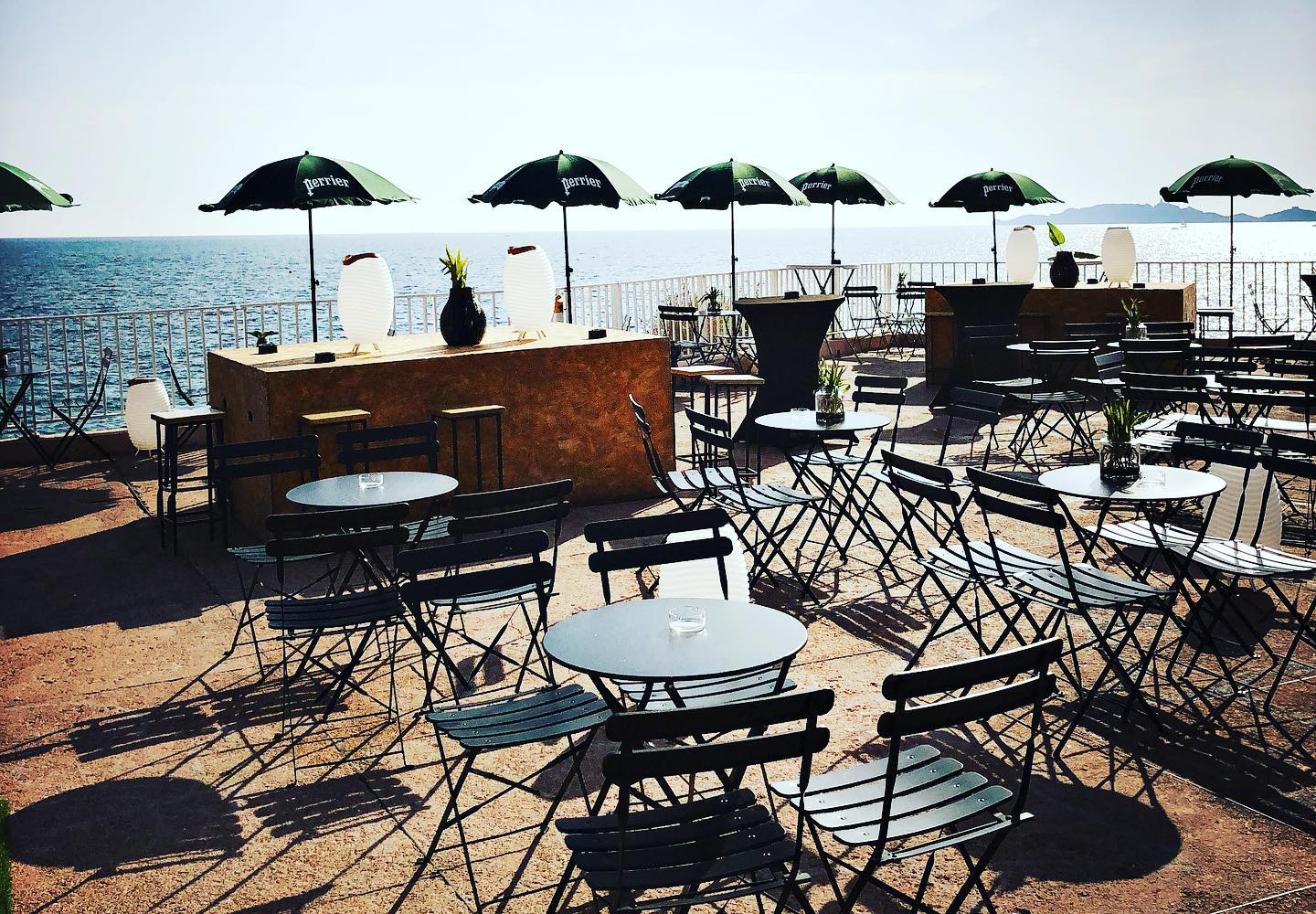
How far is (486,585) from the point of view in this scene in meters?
4.51

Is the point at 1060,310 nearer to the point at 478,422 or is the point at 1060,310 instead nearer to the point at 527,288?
the point at 527,288

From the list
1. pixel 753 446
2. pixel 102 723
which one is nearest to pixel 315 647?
pixel 102 723

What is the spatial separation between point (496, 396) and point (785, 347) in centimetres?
338

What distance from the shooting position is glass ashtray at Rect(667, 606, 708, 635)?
3.79m

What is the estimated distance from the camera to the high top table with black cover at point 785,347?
36.9 feet

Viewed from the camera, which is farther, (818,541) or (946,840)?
(818,541)

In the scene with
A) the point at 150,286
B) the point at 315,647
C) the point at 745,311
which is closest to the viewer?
Answer: the point at 315,647

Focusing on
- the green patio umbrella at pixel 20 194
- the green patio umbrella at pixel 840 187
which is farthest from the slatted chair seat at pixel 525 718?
the green patio umbrella at pixel 840 187

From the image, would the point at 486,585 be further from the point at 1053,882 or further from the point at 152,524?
the point at 152,524

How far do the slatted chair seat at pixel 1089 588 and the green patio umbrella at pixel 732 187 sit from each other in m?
9.73

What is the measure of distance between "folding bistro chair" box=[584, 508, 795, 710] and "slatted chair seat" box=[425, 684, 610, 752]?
0.15m

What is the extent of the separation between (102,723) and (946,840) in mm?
3739

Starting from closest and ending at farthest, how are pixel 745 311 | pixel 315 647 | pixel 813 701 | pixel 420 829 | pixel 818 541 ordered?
1. pixel 813 701
2. pixel 420 829
3. pixel 315 647
4. pixel 818 541
5. pixel 745 311

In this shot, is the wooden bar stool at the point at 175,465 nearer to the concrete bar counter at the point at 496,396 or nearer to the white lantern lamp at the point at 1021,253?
the concrete bar counter at the point at 496,396
